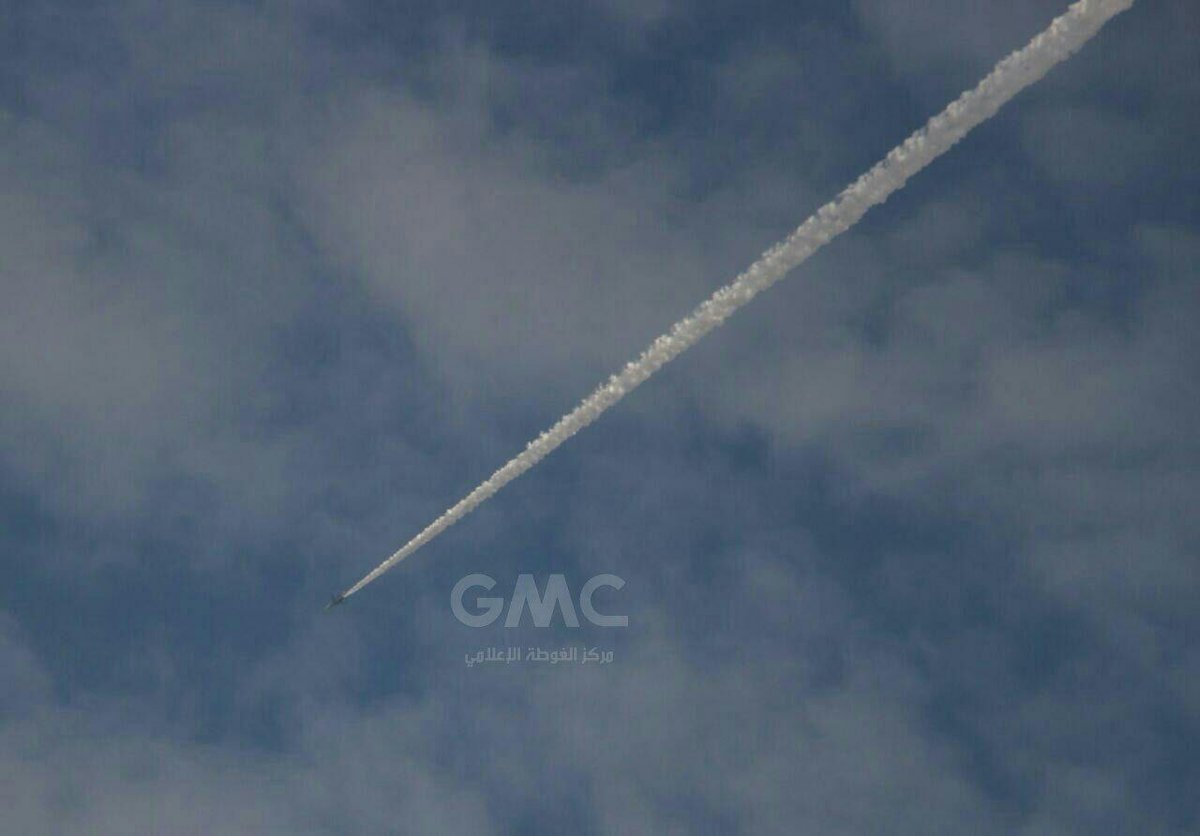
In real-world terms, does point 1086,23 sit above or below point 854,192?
above

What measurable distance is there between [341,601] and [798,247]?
7948 cm

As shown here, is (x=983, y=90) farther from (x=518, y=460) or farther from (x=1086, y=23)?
(x=518, y=460)

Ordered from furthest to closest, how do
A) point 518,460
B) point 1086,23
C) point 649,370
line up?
point 518,460 < point 649,370 < point 1086,23

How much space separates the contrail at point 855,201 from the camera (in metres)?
44.2

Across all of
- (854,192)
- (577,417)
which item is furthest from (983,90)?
(577,417)

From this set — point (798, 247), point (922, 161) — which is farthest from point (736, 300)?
point (922, 161)

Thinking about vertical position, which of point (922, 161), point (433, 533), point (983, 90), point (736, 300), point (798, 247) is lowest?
point (433, 533)

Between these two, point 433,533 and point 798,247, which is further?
point 433,533

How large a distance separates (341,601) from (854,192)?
277 ft

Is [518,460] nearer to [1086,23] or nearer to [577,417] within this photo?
[577,417]

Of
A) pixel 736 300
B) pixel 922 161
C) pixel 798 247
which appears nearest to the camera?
pixel 922 161

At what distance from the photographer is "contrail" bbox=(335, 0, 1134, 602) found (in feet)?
145

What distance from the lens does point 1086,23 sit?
143 ft

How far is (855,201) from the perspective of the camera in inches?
2181
